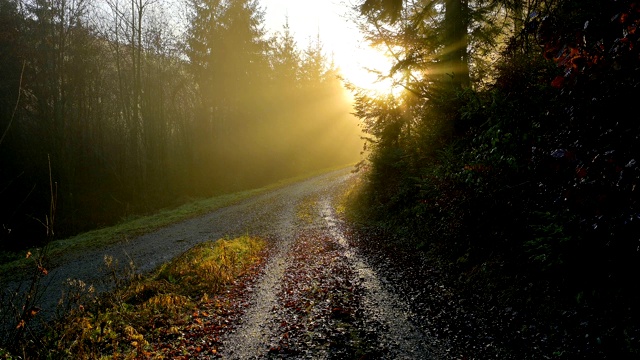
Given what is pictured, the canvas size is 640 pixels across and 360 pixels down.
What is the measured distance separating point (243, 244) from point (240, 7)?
2500cm

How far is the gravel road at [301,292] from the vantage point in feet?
17.6

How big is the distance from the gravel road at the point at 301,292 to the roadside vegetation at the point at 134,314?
0.90 meters

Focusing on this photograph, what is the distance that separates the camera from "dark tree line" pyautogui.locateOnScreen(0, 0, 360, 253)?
1997cm

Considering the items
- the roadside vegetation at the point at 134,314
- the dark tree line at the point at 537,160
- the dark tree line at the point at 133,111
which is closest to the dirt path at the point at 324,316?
the roadside vegetation at the point at 134,314

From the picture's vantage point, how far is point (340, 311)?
21.2 feet

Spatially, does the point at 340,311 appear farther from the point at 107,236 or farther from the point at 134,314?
the point at 107,236

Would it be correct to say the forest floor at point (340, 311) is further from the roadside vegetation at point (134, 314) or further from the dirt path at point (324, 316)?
the roadside vegetation at point (134, 314)

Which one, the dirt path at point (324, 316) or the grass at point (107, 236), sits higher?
the grass at point (107, 236)

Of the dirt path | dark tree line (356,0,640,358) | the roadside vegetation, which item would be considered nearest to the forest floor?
the dirt path

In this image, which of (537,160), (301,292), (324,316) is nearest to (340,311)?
(324,316)

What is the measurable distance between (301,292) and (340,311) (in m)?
1.45

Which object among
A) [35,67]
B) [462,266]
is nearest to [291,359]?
[462,266]

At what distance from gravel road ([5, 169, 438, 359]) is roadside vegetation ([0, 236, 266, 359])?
900mm

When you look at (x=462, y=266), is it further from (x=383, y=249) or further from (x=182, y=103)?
(x=182, y=103)
